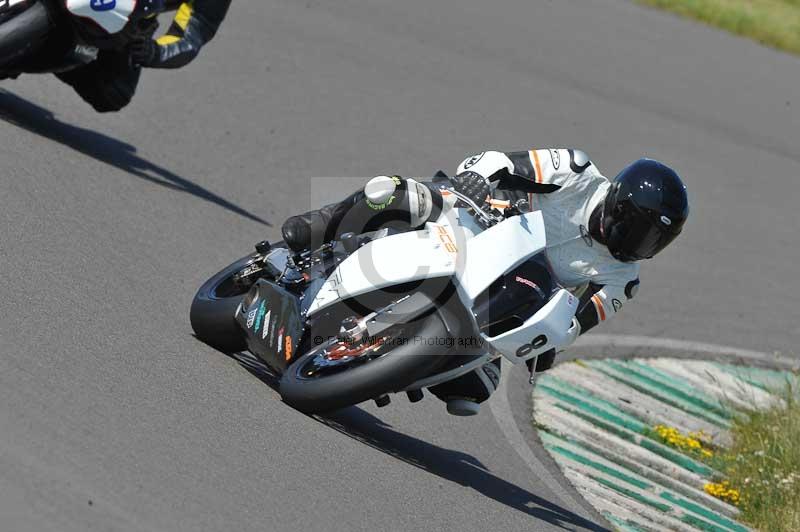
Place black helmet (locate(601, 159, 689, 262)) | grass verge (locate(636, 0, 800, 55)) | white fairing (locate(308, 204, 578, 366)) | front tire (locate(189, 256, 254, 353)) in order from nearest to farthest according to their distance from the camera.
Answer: white fairing (locate(308, 204, 578, 366))
black helmet (locate(601, 159, 689, 262))
front tire (locate(189, 256, 254, 353))
grass verge (locate(636, 0, 800, 55))

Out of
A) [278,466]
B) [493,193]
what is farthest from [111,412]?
[493,193]

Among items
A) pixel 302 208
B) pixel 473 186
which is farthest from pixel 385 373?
pixel 302 208

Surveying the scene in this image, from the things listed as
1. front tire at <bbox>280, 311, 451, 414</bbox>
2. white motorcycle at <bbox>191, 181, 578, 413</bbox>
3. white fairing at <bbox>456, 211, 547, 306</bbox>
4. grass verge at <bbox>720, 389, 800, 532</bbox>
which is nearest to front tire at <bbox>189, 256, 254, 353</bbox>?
white motorcycle at <bbox>191, 181, 578, 413</bbox>

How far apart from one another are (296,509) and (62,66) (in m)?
4.54

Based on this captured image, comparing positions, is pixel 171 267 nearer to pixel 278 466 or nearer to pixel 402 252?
pixel 402 252

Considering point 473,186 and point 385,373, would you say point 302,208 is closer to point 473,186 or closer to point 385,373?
point 473,186

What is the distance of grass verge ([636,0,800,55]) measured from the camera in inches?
683

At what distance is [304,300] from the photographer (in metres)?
6.08

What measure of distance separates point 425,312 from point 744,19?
43.7 ft

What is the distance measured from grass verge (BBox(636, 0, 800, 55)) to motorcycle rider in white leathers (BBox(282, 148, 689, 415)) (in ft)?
38.0

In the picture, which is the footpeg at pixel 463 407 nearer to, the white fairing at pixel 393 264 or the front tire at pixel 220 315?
the white fairing at pixel 393 264

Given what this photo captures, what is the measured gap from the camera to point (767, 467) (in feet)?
25.0

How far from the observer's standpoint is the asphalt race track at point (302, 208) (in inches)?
186

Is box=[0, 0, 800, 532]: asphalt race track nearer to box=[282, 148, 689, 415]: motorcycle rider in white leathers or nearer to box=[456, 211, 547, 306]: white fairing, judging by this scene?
box=[282, 148, 689, 415]: motorcycle rider in white leathers
